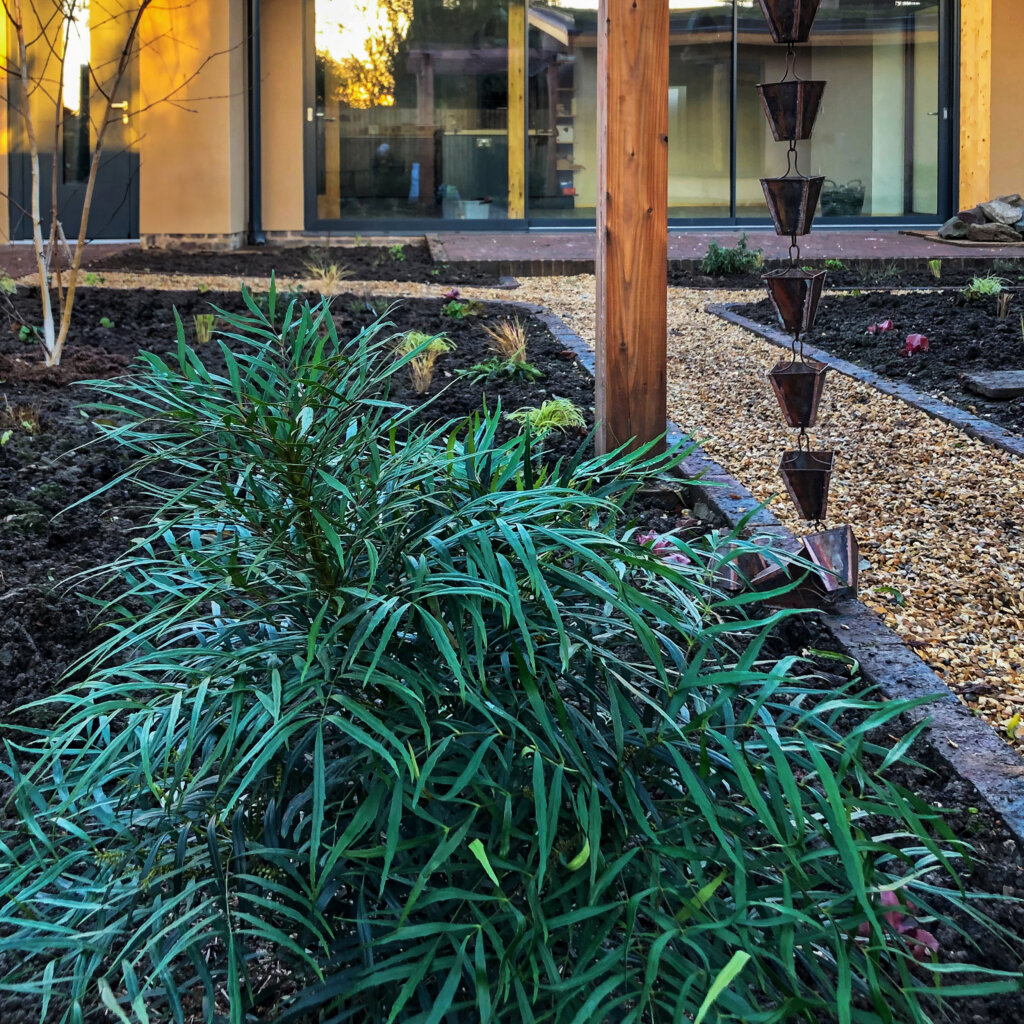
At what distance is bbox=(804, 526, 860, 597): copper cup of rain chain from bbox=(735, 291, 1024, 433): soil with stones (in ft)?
6.52

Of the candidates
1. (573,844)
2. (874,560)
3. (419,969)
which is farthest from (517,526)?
(874,560)

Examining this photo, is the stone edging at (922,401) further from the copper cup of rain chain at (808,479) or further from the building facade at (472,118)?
the building facade at (472,118)

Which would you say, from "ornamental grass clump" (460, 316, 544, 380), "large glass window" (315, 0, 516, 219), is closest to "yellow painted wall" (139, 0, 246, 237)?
"large glass window" (315, 0, 516, 219)

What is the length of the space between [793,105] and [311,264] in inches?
329

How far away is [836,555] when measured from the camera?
2.79m

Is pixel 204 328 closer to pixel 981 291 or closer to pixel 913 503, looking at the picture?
pixel 913 503

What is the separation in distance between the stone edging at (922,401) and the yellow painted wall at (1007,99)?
28.4 feet

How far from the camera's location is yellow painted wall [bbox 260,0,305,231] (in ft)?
42.8

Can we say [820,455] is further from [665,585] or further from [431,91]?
[431,91]

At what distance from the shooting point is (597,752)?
136cm

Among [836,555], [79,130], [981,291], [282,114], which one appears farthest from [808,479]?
[79,130]

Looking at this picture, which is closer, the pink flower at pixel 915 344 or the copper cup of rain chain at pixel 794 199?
the copper cup of rain chain at pixel 794 199

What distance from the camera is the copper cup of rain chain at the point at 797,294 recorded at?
275 cm

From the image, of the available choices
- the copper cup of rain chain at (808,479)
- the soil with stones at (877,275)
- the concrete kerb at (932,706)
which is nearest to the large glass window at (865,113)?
the soil with stones at (877,275)
